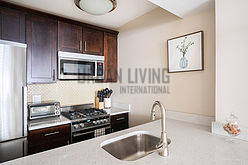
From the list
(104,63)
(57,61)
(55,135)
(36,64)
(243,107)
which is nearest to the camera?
(243,107)

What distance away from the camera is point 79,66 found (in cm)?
227

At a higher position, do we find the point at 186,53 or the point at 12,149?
the point at 186,53

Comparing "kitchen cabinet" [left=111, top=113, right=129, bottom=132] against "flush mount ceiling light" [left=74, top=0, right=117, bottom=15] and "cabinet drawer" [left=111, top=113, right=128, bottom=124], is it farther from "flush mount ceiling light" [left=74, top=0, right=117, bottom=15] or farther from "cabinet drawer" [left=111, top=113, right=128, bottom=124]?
"flush mount ceiling light" [left=74, top=0, right=117, bottom=15]

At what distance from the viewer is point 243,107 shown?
1.17 m

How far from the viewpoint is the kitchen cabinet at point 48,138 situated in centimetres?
160

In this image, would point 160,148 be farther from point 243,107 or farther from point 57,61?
point 57,61

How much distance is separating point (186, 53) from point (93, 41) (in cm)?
Result: 156

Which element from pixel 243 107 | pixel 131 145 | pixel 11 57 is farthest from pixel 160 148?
pixel 11 57

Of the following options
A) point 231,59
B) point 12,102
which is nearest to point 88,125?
point 12,102

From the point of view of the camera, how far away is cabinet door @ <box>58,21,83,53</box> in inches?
83.4

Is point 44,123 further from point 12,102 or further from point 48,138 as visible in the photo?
point 12,102

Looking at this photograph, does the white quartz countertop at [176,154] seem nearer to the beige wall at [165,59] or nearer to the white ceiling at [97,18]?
the beige wall at [165,59]

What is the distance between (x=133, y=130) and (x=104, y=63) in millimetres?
1522

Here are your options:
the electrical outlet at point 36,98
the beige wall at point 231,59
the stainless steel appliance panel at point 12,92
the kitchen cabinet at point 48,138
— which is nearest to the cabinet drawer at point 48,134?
the kitchen cabinet at point 48,138
